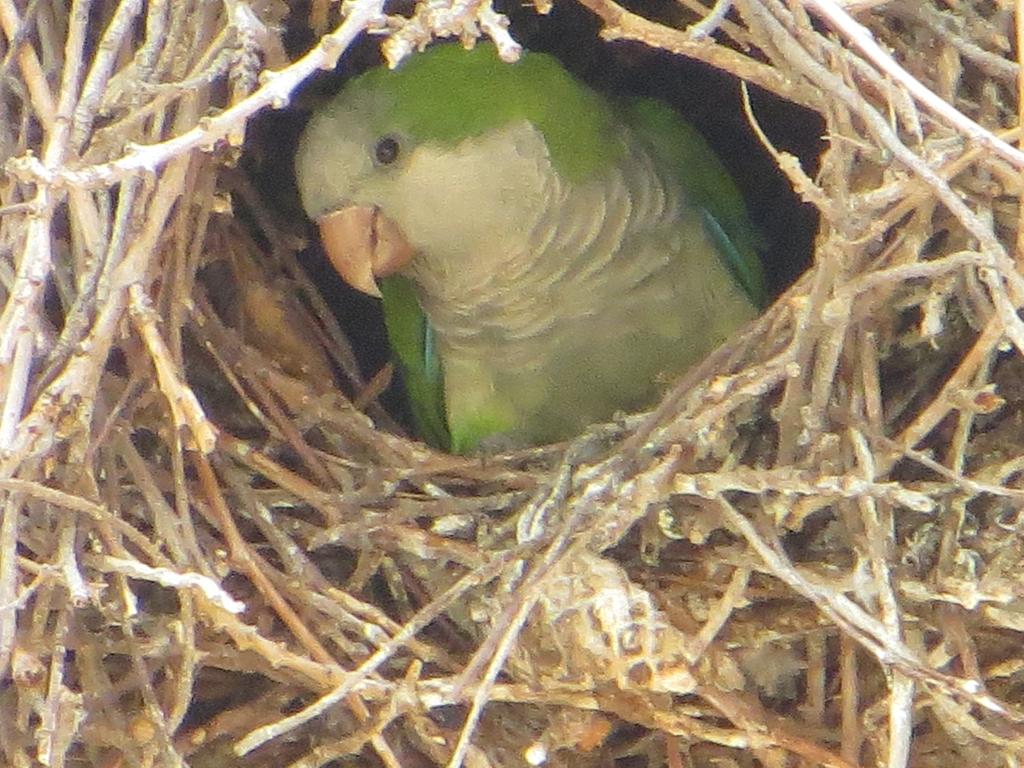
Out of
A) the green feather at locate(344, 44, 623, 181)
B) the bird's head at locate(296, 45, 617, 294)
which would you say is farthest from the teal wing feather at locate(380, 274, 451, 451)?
the green feather at locate(344, 44, 623, 181)

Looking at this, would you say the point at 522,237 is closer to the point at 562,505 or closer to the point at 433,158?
the point at 433,158

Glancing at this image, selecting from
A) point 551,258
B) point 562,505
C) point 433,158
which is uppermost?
point 433,158

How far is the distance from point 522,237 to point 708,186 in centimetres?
38

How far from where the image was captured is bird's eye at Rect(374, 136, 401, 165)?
1.62m

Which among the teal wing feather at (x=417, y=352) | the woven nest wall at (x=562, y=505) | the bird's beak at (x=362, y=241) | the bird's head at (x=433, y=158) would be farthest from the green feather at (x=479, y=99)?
the teal wing feather at (x=417, y=352)

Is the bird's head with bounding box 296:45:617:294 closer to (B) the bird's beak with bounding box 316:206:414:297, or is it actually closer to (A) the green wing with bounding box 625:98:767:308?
(B) the bird's beak with bounding box 316:206:414:297

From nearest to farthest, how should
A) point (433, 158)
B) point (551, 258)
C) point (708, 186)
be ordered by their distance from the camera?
point (433, 158) → point (551, 258) → point (708, 186)

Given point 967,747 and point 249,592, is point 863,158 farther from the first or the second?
Answer: point 249,592

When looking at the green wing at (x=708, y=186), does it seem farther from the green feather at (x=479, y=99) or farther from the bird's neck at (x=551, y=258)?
the green feather at (x=479, y=99)

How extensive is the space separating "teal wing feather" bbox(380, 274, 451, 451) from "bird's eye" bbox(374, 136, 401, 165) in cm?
31

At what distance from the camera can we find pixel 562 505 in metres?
1.43

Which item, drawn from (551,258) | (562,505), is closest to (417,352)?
(551,258)

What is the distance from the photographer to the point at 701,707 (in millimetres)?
1371

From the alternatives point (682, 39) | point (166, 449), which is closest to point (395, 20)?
point (682, 39)
